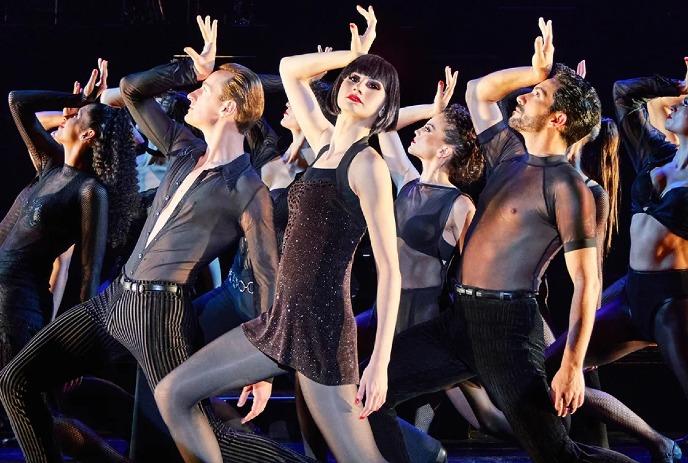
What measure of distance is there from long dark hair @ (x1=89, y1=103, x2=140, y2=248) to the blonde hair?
1.02 metres

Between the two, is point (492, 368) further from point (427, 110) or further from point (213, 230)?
point (427, 110)

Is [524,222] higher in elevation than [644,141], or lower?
higher

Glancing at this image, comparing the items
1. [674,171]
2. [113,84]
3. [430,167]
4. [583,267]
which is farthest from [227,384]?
[113,84]

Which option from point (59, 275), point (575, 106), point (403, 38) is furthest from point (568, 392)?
point (403, 38)

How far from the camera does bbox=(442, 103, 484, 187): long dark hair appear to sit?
4.92 m

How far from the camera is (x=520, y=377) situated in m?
3.69

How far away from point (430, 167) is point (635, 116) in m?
1.22

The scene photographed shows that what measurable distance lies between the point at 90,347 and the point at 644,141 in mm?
2961

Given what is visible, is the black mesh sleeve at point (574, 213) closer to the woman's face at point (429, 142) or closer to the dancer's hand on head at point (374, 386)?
the dancer's hand on head at point (374, 386)

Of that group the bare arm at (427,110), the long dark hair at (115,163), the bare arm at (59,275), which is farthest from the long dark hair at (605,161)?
the bare arm at (59,275)

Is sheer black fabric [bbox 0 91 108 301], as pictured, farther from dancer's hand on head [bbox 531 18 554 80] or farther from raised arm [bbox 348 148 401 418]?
dancer's hand on head [bbox 531 18 554 80]

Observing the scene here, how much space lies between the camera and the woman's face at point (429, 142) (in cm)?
488

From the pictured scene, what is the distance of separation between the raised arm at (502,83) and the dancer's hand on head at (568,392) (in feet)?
4.05

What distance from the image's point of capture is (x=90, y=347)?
3.85 m
